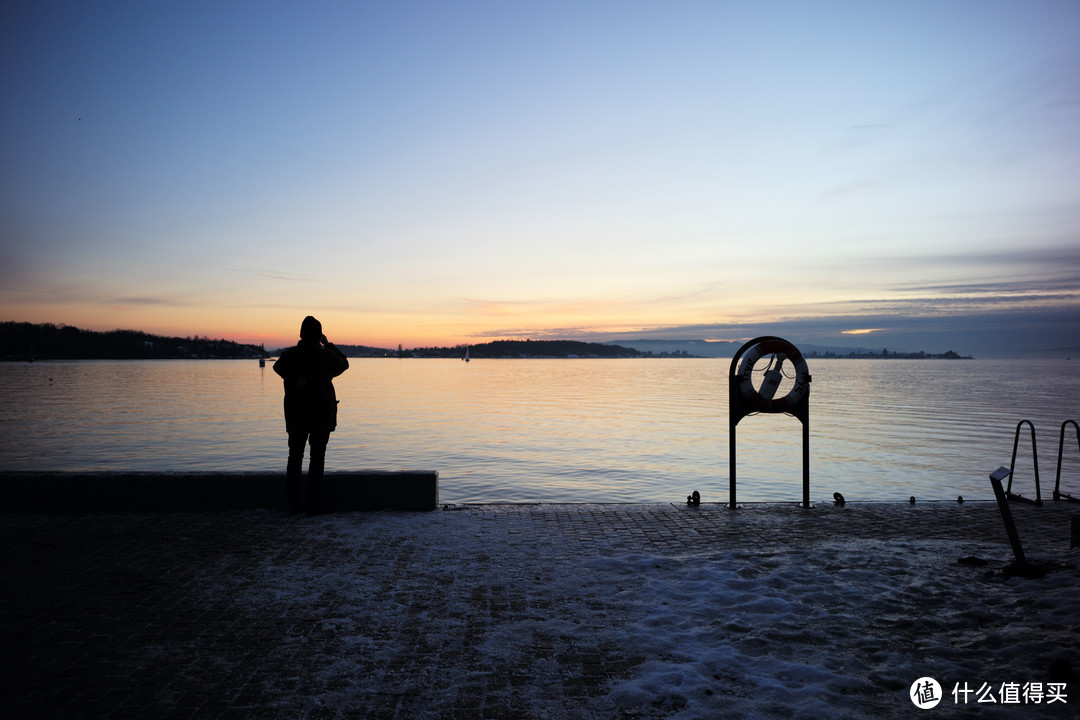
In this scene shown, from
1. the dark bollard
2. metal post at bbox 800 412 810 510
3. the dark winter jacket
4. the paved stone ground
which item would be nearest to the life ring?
metal post at bbox 800 412 810 510

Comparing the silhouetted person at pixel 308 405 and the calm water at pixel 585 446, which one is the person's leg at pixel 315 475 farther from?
the calm water at pixel 585 446

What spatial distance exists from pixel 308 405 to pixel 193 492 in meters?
1.56

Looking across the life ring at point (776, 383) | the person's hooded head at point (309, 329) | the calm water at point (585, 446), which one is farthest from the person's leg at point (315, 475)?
the calm water at point (585, 446)

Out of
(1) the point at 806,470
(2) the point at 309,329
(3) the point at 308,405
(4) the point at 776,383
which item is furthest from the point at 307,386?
(1) the point at 806,470

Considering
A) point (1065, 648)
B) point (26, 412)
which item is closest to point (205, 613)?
point (1065, 648)

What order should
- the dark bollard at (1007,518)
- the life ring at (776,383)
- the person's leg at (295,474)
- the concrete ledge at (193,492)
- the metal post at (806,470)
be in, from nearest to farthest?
the dark bollard at (1007,518) → the person's leg at (295,474) → the concrete ledge at (193,492) → the metal post at (806,470) → the life ring at (776,383)

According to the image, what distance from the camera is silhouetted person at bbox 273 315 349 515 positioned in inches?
253

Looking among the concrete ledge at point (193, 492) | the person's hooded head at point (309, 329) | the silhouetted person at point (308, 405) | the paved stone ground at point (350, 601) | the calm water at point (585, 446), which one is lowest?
the calm water at point (585, 446)

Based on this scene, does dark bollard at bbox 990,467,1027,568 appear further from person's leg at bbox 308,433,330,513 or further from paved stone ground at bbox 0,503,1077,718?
person's leg at bbox 308,433,330,513

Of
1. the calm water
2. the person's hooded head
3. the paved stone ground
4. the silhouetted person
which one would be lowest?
the calm water

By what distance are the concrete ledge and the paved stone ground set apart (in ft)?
0.75

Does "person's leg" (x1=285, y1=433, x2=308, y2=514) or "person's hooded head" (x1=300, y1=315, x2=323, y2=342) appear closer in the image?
"person's leg" (x1=285, y1=433, x2=308, y2=514)

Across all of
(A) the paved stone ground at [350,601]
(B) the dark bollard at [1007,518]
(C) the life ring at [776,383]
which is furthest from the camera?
(C) the life ring at [776,383]

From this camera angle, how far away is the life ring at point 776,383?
755cm
